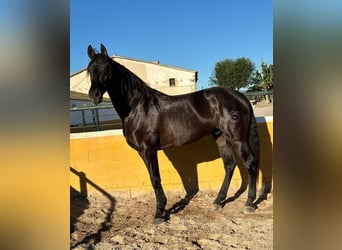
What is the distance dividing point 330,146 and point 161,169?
3.62 meters

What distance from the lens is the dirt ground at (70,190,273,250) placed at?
2.64 m

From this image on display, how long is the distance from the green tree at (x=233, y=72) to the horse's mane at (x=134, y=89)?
1565 inches

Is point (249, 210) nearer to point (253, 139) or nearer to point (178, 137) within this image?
point (253, 139)

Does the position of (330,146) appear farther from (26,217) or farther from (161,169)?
(161,169)

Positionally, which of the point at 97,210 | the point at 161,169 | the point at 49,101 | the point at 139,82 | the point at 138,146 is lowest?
the point at 97,210

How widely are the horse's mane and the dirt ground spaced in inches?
50.0

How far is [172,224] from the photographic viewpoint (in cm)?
314

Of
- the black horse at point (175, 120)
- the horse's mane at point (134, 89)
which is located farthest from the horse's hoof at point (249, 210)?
the horse's mane at point (134, 89)

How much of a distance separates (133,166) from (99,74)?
1.61 m

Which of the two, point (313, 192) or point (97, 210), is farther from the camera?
point (97, 210)

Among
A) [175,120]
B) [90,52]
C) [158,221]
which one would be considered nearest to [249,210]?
[158,221]

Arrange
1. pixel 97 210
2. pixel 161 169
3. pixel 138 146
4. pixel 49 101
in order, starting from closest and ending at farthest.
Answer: pixel 49 101 → pixel 138 146 → pixel 97 210 → pixel 161 169

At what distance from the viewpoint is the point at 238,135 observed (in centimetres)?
343

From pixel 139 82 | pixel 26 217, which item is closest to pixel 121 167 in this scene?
pixel 139 82
